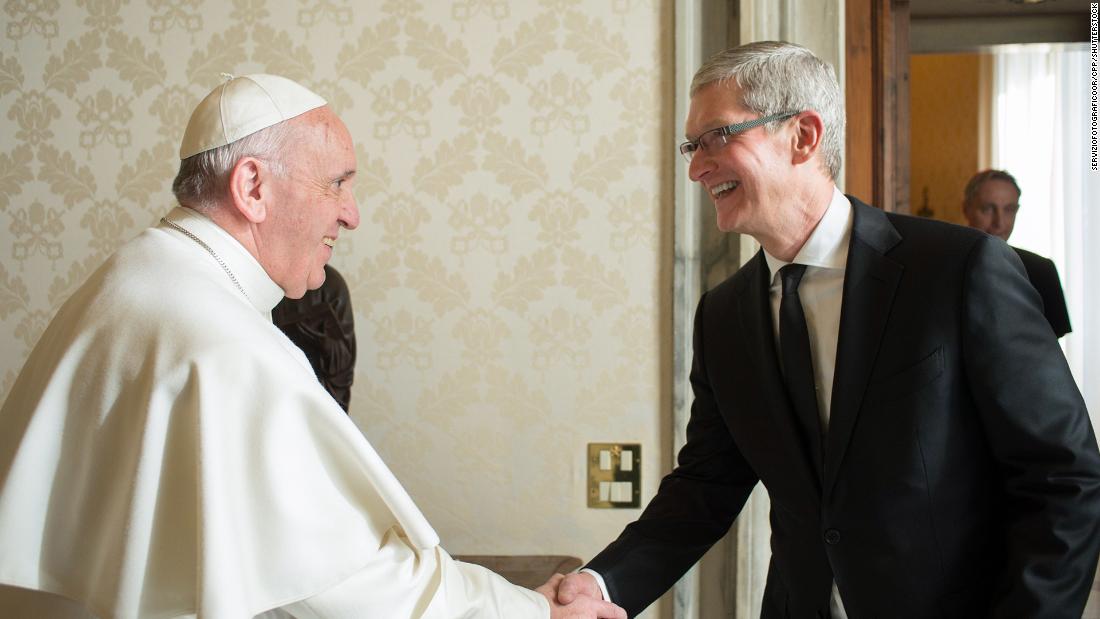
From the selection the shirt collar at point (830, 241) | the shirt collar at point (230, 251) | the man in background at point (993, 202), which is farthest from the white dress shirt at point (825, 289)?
the man in background at point (993, 202)

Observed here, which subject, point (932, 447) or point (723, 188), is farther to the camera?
point (723, 188)

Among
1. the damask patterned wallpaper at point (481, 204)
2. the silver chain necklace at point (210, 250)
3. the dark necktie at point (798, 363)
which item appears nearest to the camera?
the silver chain necklace at point (210, 250)

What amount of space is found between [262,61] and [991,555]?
2660 mm

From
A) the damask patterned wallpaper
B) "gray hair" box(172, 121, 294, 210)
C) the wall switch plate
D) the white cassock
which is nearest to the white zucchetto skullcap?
"gray hair" box(172, 121, 294, 210)

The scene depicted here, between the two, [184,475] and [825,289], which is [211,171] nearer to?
[184,475]

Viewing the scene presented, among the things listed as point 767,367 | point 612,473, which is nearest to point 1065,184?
point 612,473

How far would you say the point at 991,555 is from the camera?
1.82 meters

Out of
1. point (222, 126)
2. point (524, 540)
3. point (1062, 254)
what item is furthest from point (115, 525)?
point (1062, 254)

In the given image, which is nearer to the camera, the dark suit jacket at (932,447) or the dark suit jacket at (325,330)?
the dark suit jacket at (932,447)

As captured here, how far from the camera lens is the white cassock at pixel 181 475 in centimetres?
148

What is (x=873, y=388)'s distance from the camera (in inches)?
71.8

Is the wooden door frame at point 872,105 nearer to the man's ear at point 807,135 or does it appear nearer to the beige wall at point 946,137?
the man's ear at point 807,135

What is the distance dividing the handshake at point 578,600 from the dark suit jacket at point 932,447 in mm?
403

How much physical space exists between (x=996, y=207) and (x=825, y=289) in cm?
249
